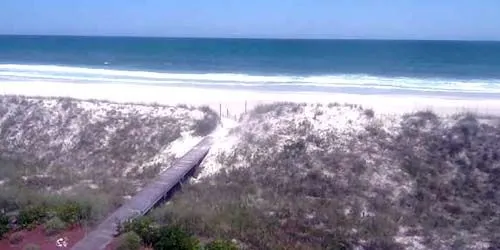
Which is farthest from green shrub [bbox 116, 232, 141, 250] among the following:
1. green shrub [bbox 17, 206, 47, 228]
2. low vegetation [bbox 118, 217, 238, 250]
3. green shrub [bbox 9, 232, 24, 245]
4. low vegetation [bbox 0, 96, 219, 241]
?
green shrub [bbox 17, 206, 47, 228]

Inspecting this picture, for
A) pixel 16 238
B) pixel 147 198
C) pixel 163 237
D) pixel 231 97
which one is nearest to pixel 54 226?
pixel 16 238

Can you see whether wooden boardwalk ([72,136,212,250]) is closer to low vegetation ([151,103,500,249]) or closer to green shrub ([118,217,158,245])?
green shrub ([118,217,158,245])

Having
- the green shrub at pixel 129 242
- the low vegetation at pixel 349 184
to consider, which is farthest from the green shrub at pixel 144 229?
the low vegetation at pixel 349 184

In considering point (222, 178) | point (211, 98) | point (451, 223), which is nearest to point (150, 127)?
point (222, 178)

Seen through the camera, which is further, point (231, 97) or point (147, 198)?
point (231, 97)

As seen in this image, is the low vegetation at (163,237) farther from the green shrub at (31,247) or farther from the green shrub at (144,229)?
the green shrub at (31,247)

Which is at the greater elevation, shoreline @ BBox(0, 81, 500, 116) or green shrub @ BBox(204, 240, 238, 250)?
shoreline @ BBox(0, 81, 500, 116)

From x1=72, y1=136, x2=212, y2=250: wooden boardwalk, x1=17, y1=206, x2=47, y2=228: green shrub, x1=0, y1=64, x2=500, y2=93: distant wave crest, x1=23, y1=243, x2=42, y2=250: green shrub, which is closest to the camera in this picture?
x1=23, y1=243, x2=42, y2=250: green shrub

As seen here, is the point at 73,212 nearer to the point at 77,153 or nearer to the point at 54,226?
the point at 54,226
